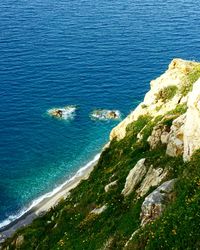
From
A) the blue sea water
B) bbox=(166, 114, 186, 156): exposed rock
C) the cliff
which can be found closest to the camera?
the cliff

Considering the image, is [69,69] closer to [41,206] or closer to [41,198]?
[41,198]

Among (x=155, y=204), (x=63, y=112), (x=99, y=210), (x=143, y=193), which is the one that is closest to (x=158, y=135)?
(x=143, y=193)

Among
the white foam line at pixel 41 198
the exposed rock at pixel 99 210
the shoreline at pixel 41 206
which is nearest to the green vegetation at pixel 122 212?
the exposed rock at pixel 99 210

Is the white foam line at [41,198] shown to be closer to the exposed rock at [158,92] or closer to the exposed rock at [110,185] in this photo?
the exposed rock at [158,92]

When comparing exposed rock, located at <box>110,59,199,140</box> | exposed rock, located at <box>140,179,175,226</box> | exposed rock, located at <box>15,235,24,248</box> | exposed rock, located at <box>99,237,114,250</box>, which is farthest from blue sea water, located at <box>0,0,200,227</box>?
exposed rock, located at <box>140,179,175,226</box>

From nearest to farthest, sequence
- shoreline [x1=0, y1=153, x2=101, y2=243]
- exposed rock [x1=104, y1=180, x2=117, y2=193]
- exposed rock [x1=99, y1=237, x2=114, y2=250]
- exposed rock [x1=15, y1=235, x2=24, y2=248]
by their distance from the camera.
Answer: exposed rock [x1=99, y1=237, x2=114, y2=250], exposed rock [x1=104, y1=180, x2=117, y2=193], exposed rock [x1=15, y1=235, x2=24, y2=248], shoreline [x1=0, y1=153, x2=101, y2=243]

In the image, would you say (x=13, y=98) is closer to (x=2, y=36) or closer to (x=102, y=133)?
(x=102, y=133)

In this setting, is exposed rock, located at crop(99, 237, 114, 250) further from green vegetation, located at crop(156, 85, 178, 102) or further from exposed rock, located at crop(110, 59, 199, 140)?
green vegetation, located at crop(156, 85, 178, 102)

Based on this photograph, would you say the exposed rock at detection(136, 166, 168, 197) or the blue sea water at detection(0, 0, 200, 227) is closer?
the exposed rock at detection(136, 166, 168, 197)
